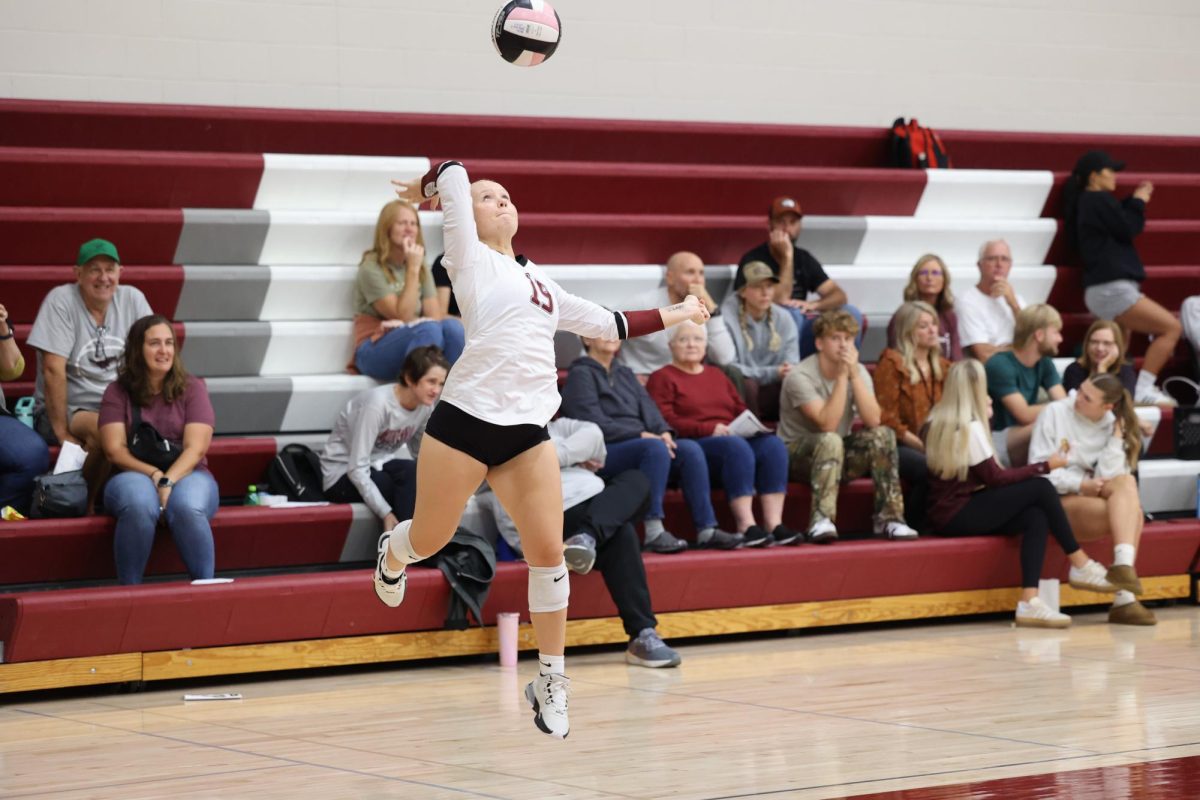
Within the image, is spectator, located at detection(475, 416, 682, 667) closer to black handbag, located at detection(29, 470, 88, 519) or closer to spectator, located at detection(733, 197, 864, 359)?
black handbag, located at detection(29, 470, 88, 519)

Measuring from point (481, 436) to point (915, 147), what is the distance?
5778 millimetres

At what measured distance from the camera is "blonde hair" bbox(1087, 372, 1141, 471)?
696 cm

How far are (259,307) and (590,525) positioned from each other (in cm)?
220

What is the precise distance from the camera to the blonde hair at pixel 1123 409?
6957 millimetres

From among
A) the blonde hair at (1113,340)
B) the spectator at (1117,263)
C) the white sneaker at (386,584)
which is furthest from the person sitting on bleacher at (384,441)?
the spectator at (1117,263)

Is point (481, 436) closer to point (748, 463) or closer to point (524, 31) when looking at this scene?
point (524, 31)

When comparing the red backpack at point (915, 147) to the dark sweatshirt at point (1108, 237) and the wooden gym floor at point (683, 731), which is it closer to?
the dark sweatshirt at point (1108, 237)

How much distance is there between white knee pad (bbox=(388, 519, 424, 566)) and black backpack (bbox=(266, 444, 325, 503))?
2106 millimetres

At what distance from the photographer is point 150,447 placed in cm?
583

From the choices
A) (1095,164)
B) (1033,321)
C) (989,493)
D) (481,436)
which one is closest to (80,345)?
(481,436)

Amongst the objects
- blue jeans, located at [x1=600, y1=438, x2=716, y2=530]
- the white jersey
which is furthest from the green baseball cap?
the white jersey

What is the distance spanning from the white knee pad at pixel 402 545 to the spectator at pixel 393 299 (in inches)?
94.4

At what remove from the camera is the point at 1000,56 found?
9.91 metres

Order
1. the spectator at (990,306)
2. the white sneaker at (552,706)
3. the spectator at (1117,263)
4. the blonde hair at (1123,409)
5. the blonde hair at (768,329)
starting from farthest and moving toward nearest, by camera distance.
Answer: the spectator at (1117,263), the spectator at (990,306), the blonde hair at (768,329), the blonde hair at (1123,409), the white sneaker at (552,706)
